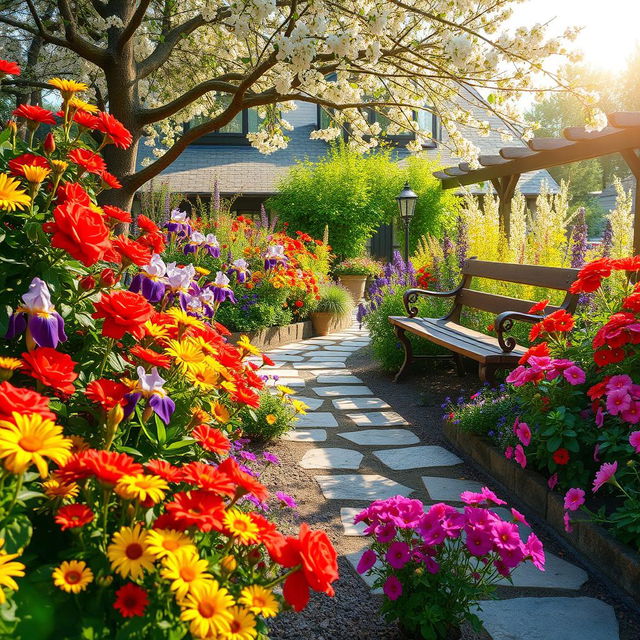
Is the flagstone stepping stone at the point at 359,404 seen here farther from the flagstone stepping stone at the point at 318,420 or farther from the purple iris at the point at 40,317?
the purple iris at the point at 40,317

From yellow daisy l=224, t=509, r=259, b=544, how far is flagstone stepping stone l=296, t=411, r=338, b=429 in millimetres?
3260

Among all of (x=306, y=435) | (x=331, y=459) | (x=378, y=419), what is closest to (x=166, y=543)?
(x=331, y=459)

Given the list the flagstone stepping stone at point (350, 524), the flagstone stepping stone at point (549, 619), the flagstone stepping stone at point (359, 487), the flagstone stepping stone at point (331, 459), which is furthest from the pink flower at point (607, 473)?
the flagstone stepping stone at point (331, 459)

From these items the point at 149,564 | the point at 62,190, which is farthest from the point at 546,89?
the point at 149,564

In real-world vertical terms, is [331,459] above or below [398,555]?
below

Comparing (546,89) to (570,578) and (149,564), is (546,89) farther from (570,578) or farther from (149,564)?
(149,564)

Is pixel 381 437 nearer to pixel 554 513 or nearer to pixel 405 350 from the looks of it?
pixel 554 513

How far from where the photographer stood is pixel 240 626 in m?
1.09

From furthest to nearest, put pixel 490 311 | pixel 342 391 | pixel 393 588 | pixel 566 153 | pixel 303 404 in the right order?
pixel 566 153
pixel 342 391
pixel 490 311
pixel 303 404
pixel 393 588

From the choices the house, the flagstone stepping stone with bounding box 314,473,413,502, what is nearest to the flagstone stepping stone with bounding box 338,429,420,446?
the flagstone stepping stone with bounding box 314,473,413,502

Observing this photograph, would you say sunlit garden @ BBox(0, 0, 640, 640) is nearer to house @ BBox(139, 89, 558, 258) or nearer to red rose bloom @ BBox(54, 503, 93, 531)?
red rose bloom @ BBox(54, 503, 93, 531)

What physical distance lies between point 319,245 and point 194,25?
522 cm

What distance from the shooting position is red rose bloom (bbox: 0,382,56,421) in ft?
3.60

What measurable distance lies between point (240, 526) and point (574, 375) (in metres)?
2.05
